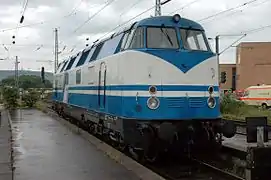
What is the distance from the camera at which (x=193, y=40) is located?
11.5 meters

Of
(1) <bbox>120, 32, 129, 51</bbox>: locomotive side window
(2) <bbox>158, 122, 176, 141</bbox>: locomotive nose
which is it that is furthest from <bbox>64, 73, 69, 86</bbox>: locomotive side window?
(2) <bbox>158, 122, 176, 141</bbox>: locomotive nose

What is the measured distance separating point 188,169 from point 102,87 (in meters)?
3.80

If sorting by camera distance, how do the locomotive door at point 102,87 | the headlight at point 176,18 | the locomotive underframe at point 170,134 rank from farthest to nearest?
the locomotive door at point 102,87, the headlight at point 176,18, the locomotive underframe at point 170,134

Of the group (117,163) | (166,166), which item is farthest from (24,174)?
(166,166)

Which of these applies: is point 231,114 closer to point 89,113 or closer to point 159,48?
point 89,113

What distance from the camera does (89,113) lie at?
15.3m

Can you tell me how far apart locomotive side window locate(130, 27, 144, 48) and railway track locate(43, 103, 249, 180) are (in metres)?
3.05

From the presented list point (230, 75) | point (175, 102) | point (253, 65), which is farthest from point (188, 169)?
point (230, 75)

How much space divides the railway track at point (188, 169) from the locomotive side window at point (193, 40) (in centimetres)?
298

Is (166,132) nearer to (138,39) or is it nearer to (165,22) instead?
(138,39)

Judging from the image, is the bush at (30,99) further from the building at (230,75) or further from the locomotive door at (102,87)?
the building at (230,75)

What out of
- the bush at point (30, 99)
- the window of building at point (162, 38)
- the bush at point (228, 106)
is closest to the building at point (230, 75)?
the bush at point (30, 99)

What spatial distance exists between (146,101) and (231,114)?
21156 mm

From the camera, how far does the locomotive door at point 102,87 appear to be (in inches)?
508
